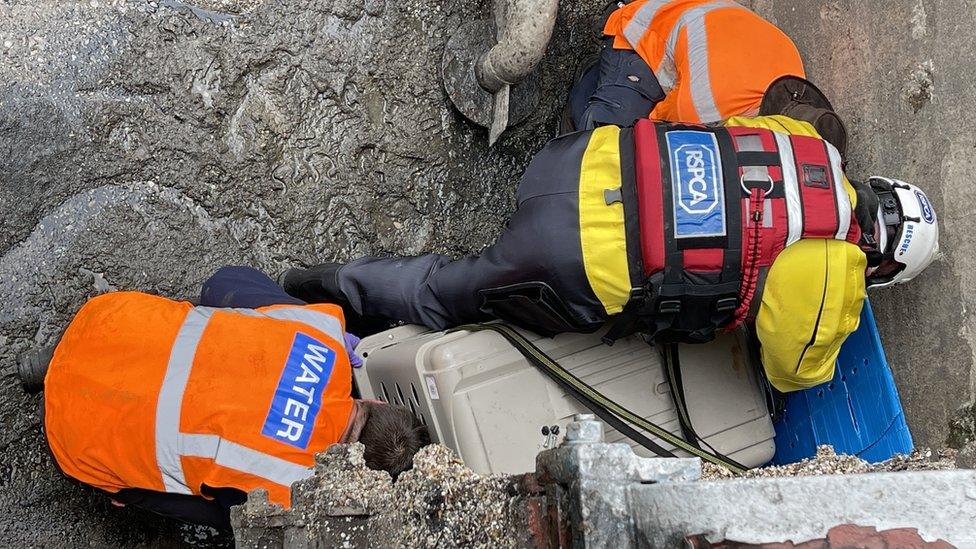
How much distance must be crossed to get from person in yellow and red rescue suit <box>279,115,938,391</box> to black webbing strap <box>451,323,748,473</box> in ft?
0.21

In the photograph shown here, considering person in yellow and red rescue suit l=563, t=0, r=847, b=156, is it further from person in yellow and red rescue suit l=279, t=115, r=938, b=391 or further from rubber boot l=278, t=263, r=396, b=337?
rubber boot l=278, t=263, r=396, b=337

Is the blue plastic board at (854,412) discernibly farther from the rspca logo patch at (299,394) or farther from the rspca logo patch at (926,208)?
the rspca logo patch at (299,394)

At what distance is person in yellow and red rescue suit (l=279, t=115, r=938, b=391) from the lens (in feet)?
6.59

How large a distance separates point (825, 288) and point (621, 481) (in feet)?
3.93

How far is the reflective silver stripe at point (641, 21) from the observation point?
281 centimetres

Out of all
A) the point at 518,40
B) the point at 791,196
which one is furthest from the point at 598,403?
the point at 518,40

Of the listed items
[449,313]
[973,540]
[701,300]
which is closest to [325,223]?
[449,313]

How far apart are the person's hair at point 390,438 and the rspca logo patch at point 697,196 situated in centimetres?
85

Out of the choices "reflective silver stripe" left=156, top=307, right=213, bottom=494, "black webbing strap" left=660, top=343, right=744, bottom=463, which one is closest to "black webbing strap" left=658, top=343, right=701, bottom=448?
"black webbing strap" left=660, top=343, right=744, bottom=463

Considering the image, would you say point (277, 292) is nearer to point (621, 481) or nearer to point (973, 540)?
point (621, 481)

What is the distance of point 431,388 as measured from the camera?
2.10 m

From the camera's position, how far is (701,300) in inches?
81.3

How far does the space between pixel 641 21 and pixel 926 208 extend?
1181 mm

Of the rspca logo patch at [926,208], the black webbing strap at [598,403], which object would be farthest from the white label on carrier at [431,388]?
the rspca logo patch at [926,208]
